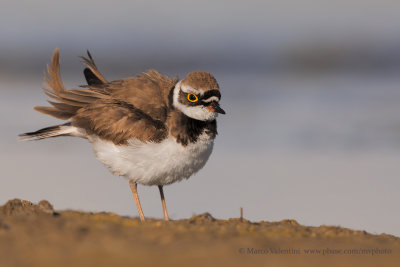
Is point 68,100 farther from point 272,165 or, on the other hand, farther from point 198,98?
point 272,165

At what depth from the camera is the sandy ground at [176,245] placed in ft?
14.0

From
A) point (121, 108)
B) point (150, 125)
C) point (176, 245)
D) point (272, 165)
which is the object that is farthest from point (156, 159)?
point (272, 165)

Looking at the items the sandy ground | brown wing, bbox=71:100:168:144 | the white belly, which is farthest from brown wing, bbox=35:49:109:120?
the sandy ground

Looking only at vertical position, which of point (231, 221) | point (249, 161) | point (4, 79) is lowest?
point (231, 221)

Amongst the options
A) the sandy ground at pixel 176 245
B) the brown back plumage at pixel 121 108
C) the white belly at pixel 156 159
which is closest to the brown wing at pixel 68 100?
the brown back plumage at pixel 121 108

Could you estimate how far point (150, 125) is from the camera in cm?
704

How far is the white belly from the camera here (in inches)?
273

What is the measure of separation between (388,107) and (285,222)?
10029 millimetres

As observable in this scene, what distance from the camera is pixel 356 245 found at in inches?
207

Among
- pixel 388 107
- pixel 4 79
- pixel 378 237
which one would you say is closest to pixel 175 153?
pixel 378 237

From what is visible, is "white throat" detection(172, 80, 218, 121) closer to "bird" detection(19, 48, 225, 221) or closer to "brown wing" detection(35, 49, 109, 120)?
"bird" detection(19, 48, 225, 221)

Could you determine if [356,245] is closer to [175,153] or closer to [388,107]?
[175,153]

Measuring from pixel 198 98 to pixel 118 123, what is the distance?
93cm

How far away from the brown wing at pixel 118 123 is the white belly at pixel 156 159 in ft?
0.27
